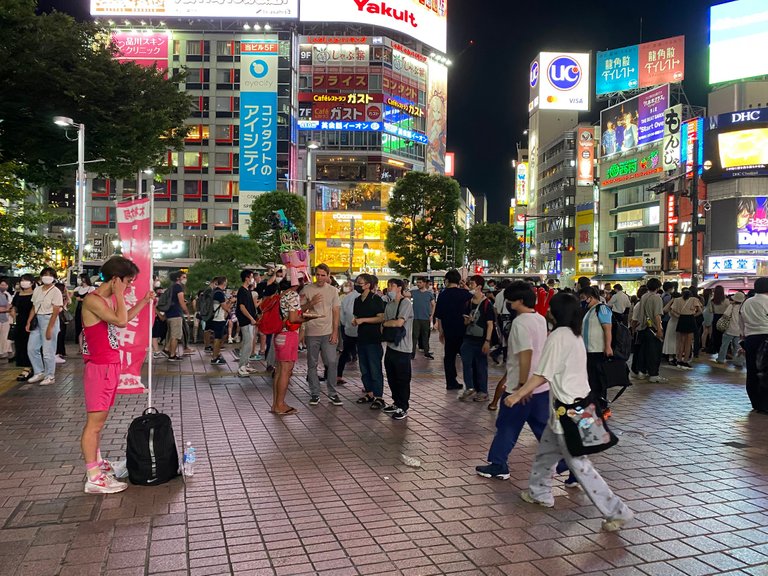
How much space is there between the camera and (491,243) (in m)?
83.2

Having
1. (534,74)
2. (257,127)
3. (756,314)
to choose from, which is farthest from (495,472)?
(534,74)

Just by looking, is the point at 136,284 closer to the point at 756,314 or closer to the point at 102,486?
the point at 102,486

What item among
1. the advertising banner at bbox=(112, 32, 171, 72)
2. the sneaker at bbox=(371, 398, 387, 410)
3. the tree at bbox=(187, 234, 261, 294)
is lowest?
the sneaker at bbox=(371, 398, 387, 410)

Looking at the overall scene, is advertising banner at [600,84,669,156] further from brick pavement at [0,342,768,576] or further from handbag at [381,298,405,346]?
handbag at [381,298,405,346]

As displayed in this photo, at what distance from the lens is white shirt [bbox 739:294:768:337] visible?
9.07 m

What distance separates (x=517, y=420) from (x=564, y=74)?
97774 mm

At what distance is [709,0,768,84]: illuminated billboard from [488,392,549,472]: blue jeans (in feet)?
155

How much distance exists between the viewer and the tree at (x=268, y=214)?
169 ft

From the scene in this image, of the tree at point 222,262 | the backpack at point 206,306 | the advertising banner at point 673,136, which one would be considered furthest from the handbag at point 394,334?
the advertising banner at point 673,136

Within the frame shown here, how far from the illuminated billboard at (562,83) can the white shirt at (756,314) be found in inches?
3604

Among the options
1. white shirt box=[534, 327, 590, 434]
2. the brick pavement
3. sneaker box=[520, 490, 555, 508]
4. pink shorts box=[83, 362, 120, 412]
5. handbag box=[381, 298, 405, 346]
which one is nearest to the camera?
the brick pavement

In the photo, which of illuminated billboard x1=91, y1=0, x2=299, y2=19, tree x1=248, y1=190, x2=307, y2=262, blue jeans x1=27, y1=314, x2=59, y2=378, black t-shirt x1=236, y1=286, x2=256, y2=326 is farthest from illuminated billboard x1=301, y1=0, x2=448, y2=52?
blue jeans x1=27, y1=314, x2=59, y2=378

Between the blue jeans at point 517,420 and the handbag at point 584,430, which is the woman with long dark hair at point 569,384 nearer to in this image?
the handbag at point 584,430

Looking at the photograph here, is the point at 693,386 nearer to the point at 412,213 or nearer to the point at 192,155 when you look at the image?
the point at 412,213
